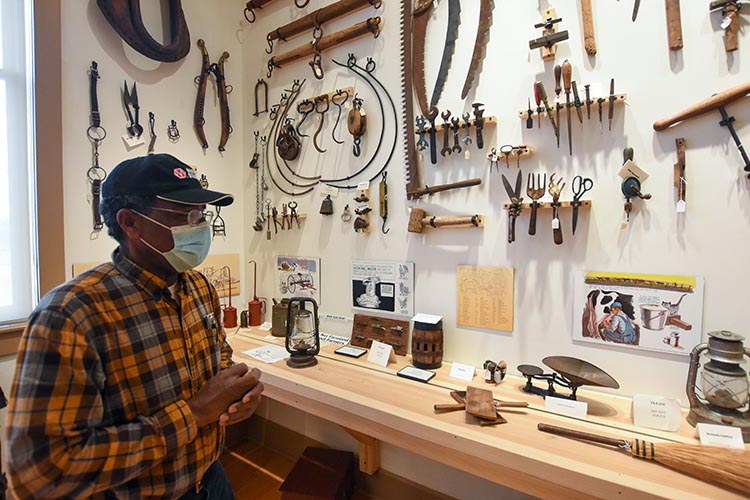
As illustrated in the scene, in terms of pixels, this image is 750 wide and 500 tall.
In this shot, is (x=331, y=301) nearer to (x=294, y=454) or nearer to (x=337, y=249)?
(x=337, y=249)

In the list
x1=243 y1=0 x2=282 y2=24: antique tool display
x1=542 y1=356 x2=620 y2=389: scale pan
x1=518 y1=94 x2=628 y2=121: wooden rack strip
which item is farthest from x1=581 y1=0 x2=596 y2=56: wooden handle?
x1=243 y1=0 x2=282 y2=24: antique tool display

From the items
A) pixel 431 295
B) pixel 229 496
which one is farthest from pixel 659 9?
pixel 229 496

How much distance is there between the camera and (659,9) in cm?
131

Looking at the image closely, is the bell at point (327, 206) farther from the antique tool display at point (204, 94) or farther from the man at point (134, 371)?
the man at point (134, 371)

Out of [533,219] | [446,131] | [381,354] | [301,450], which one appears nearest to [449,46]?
[446,131]

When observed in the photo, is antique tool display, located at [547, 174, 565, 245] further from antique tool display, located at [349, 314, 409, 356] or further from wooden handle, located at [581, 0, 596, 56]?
antique tool display, located at [349, 314, 409, 356]

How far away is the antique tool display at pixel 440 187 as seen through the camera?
167cm

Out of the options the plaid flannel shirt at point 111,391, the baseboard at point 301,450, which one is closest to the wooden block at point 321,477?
the baseboard at point 301,450

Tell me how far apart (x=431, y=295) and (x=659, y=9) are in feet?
4.65

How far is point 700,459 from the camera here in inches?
38.9

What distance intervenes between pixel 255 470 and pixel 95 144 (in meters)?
2.11

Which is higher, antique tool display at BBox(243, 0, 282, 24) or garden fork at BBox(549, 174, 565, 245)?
antique tool display at BBox(243, 0, 282, 24)

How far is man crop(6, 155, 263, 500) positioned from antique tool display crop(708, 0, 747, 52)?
67.7 inches

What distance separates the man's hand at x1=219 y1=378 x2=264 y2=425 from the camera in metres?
1.01
